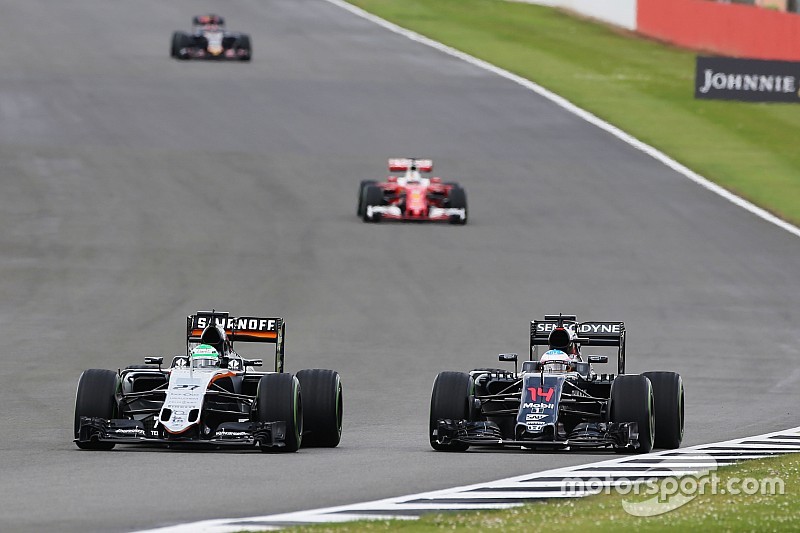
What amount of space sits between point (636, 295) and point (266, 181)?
550 inches

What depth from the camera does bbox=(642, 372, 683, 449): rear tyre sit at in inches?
770

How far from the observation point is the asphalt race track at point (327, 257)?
706 inches

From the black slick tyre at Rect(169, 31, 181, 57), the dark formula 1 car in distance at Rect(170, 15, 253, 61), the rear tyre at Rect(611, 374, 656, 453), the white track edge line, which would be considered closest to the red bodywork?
the white track edge line

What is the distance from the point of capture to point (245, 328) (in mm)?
21031

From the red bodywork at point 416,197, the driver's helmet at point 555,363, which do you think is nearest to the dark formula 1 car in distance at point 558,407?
the driver's helmet at point 555,363

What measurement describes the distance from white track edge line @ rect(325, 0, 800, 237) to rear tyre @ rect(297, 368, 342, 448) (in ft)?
83.9

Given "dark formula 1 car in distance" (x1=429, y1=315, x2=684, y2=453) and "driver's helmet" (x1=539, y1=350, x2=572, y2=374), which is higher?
"driver's helmet" (x1=539, y1=350, x2=572, y2=374)

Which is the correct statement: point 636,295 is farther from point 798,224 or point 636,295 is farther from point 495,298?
point 798,224

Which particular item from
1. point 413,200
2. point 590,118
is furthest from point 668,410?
point 590,118

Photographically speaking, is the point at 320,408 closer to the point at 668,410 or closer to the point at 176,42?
the point at 668,410

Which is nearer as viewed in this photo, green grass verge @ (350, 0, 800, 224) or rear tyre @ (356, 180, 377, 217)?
rear tyre @ (356, 180, 377, 217)

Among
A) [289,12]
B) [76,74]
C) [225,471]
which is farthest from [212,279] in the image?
[289,12]

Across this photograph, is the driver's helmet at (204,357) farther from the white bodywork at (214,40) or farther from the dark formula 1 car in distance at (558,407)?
the white bodywork at (214,40)

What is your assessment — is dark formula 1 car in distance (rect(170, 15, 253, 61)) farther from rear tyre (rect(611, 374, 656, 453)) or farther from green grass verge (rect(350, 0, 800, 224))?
rear tyre (rect(611, 374, 656, 453))
